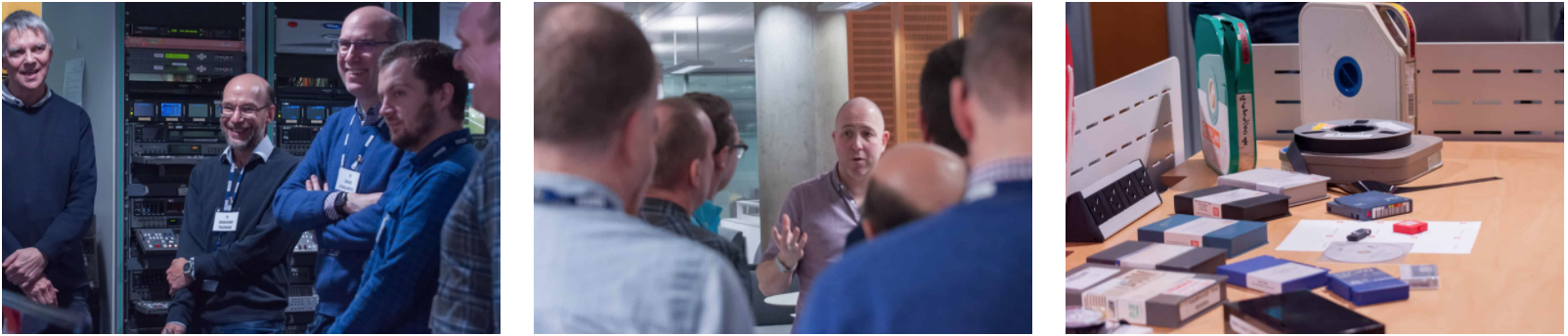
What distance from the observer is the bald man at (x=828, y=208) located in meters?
1.46

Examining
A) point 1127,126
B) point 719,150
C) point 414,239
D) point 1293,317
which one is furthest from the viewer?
point 1127,126

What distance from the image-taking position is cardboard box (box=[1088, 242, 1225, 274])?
1.49 m

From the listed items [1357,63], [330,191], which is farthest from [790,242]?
[1357,63]

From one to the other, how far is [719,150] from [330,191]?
0.72 m

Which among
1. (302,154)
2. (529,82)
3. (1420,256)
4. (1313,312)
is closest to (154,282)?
(302,154)

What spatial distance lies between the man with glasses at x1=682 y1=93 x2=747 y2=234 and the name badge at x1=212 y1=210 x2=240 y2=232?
2.84ft

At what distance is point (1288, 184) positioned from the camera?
214 cm

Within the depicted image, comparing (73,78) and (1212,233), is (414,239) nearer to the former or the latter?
(73,78)

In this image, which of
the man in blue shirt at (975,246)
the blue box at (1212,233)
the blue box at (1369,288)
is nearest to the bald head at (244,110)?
the man in blue shirt at (975,246)

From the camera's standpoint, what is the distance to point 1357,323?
48.9 inches

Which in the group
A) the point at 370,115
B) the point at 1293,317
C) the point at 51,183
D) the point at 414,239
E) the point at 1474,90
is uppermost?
the point at 1474,90

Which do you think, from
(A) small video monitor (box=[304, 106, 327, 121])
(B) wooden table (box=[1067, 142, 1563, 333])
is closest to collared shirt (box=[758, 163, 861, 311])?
(B) wooden table (box=[1067, 142, 1563, 333])

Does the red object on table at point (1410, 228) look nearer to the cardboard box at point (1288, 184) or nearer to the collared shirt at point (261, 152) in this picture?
the cardboard box at point (1288, 184)

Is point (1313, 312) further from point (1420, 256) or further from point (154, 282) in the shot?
point (154, 282)
